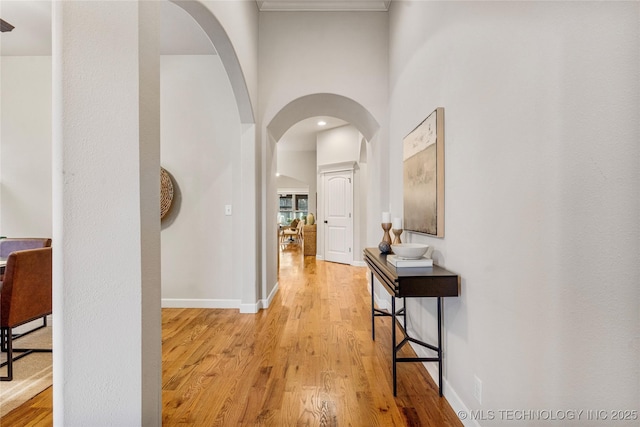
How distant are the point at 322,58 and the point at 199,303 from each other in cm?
333

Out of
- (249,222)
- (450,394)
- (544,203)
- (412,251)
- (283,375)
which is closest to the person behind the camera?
(544,203)

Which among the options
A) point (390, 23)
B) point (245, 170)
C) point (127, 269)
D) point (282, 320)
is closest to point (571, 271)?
point (127, 269)

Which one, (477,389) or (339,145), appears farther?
(339,145)

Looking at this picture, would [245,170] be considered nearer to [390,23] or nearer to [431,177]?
[431,177]

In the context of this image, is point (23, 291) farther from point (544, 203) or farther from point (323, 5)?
point (323, 5)

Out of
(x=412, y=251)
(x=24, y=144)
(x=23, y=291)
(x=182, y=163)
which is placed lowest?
(x=23, y=291)

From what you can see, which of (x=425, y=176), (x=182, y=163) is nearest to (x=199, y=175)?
(x=182, y=163)

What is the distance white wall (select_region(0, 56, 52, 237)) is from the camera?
3.41 m

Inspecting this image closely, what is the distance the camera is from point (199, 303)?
346cm

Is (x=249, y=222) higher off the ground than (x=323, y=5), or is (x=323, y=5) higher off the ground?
(x=323, y=5)

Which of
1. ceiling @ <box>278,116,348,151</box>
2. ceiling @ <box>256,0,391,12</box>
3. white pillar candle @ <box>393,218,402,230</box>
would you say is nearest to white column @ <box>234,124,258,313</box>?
ceiling @ <box>256,0,391,12</box>

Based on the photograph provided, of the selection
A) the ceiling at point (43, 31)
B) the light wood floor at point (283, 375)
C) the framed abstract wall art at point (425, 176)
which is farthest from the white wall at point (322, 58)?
the light wood floor at point (283, 375)

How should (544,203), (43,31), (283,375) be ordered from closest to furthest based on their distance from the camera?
(544,203)
(283,375)
(43,31)

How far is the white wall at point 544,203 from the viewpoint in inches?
30.8
